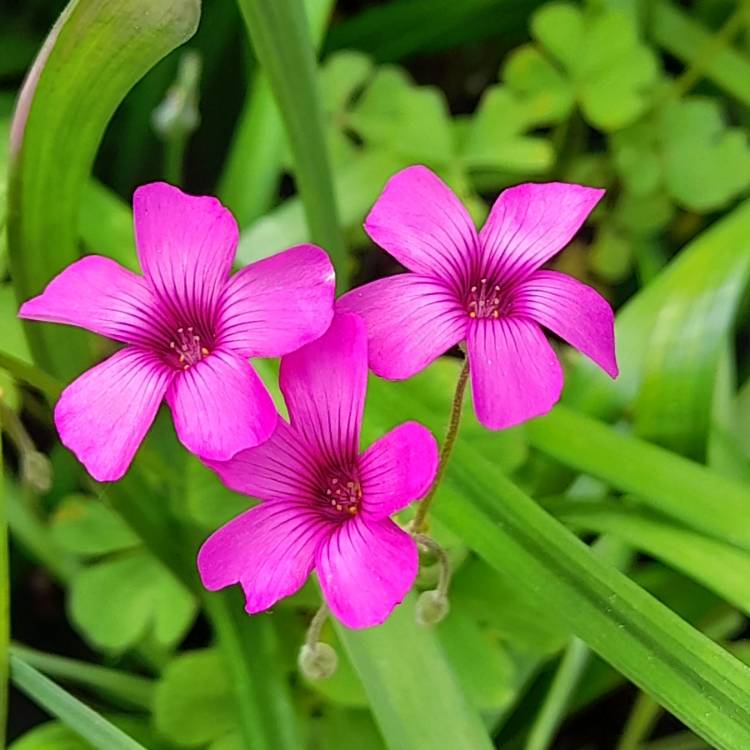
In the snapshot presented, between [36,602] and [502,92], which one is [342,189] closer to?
[502,92]

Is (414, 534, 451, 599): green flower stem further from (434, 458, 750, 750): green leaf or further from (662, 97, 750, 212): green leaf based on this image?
(662, 97, 750, 212): green leaf

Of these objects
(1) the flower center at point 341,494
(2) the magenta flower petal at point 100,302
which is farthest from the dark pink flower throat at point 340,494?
(2) the magenta flower petal at point 100,302

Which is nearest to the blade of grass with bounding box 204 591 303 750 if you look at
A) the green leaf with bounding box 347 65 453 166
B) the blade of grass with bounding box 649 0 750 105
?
the green leaf with bounding box 347 65 453 166

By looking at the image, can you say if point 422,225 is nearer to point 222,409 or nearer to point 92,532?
point 222,409

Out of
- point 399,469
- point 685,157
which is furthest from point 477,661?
point 685,157

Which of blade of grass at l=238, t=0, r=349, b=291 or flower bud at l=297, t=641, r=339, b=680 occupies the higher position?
blade of grass at l=238, t=0, r=349, b=291

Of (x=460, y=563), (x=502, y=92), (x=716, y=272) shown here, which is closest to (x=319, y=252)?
(x=460, y=563)

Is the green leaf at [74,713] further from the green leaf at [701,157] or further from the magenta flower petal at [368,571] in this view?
the green leaf at [701,157]

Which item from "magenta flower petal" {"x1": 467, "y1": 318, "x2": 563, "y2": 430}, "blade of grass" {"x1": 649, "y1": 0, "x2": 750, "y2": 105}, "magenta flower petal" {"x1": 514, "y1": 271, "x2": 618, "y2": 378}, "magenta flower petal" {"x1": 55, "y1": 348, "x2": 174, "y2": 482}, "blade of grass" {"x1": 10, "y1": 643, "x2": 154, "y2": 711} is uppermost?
"blade of grass" {"x1": 649, "y1": 0, "x2": 750, "y2": 105}
